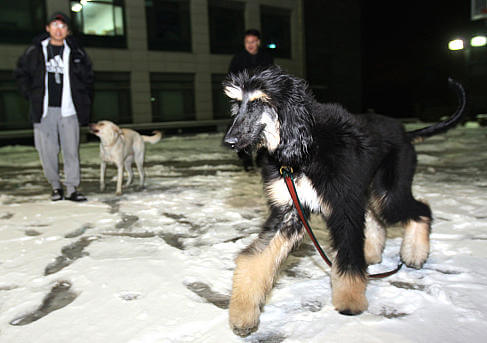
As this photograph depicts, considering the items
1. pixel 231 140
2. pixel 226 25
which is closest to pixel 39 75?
pixel 231 140

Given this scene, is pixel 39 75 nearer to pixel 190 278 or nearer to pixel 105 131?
pixel 105 131

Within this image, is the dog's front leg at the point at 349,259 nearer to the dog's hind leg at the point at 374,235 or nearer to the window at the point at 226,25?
the dog's hind leg at the point at 374,235

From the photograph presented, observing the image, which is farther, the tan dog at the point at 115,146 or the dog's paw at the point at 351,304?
the tan dog at the point at 115,146

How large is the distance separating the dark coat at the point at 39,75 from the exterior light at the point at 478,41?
1553 centimetres

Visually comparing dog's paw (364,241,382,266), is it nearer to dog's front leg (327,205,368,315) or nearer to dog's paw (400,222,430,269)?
dog's paw (400,222,430,269)

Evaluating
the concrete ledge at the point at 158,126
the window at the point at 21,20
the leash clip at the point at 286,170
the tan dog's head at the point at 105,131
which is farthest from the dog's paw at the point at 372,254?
the window at the point at 21,20

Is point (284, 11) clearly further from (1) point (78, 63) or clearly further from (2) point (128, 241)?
(2) point (128, 241)

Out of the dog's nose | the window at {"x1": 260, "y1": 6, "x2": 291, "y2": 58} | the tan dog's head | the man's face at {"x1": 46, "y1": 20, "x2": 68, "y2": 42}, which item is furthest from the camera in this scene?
the window at {"x1": 260, "y1": 6, "x2": 291, "y2": 58}

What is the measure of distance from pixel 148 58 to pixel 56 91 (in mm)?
14947

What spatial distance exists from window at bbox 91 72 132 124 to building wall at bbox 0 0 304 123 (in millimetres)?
271

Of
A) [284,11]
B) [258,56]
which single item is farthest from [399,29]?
[258,56]

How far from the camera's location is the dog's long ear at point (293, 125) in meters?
2.12

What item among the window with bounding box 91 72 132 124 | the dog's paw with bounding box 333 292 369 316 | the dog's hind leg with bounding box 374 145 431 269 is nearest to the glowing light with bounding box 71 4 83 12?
the window with bounding box 91 72 132 124

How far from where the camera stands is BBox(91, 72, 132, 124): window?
18375 millimetres
